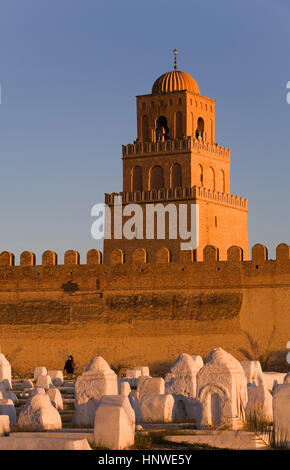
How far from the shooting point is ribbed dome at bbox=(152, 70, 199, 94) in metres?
39.4

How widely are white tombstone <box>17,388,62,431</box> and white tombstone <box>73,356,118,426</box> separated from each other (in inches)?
24.9

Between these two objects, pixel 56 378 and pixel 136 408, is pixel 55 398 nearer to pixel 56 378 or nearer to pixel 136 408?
pixel 136 408

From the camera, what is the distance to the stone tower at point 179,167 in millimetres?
38031

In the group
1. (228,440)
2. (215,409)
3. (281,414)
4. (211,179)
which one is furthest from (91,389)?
(211,179)

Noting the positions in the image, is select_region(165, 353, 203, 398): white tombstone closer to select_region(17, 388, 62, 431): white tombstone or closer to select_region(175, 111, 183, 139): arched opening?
select_region(17, 388, 62, 431): white tombstone

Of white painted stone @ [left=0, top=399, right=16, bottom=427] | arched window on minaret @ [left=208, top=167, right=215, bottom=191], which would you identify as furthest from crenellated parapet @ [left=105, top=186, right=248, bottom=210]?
white painted stone @ [left=0, top=399, right=16, bottom=427]

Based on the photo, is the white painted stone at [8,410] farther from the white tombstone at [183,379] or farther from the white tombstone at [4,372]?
the white tombstone at [4,372]

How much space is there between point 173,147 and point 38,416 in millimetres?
23966

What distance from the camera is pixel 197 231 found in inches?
1460

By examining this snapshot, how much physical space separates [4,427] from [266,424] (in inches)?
142

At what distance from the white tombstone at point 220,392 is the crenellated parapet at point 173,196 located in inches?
855

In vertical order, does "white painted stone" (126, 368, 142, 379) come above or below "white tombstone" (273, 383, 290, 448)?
above

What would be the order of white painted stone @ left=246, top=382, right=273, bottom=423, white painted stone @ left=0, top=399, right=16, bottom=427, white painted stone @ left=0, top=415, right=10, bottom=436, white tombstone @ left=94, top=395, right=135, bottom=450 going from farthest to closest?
white painted stone @ left=0, top=399, right=16, bottom=427 < white painted stone @ left=246, top=382, right=273, bottom=423 < white painted stone @ left=0, top=415, right=10, bottom=436 < white tombstone @ left=94, top=395, right=135, bottom=450

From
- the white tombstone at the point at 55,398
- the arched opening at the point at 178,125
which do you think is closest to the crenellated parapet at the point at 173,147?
the arched opening at the point at 178,125
